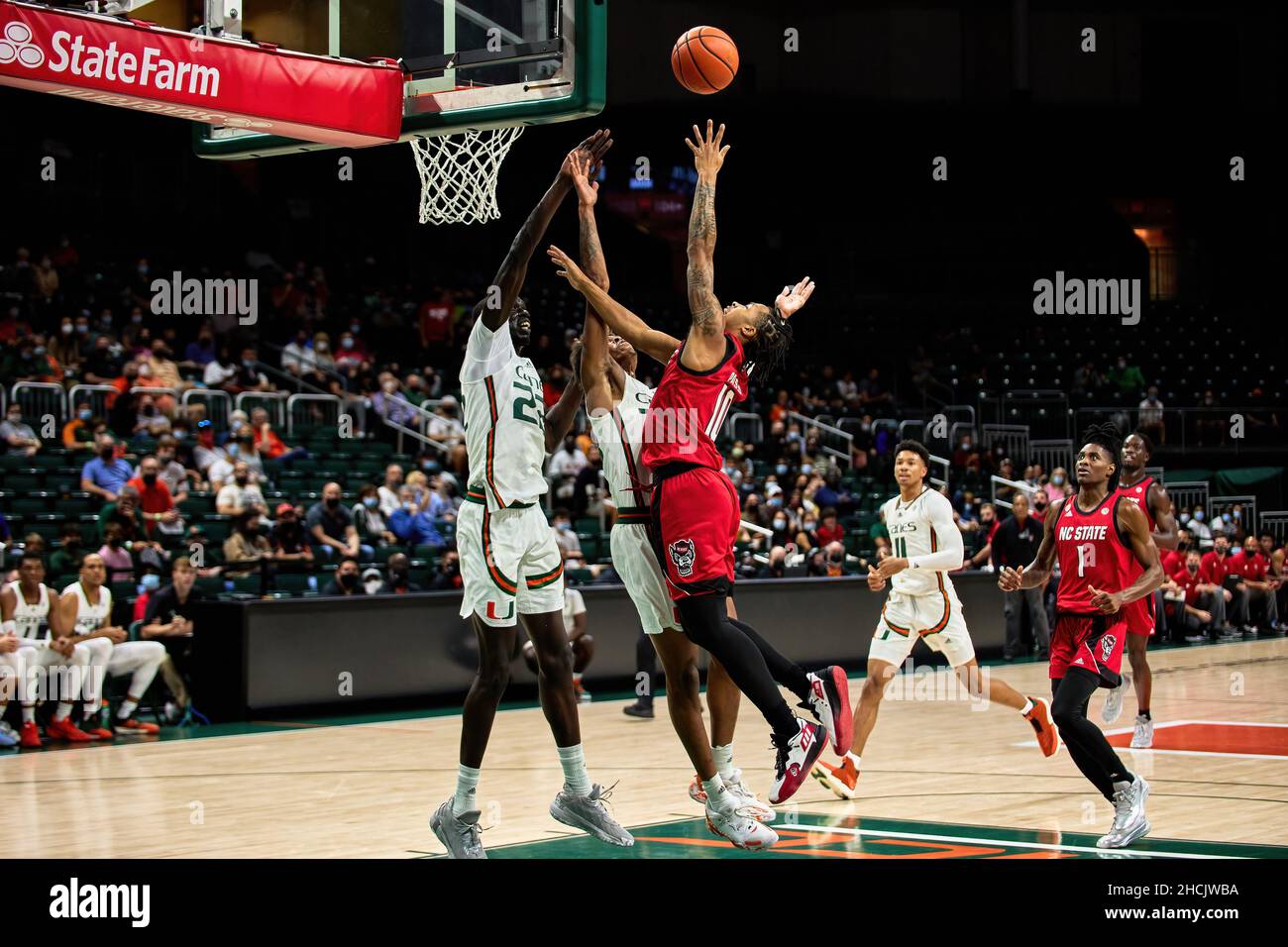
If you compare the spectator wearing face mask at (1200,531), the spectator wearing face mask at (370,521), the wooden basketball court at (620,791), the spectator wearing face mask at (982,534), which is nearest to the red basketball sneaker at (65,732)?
the wooden basketball court at (620,791)

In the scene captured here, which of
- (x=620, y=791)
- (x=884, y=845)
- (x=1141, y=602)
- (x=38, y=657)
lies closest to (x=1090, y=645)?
(x=884, y=845)

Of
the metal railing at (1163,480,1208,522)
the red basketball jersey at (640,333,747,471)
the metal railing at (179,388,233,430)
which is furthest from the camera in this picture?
the metal railing at (1163,480,1208,522)

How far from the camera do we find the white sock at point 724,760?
6.71 m

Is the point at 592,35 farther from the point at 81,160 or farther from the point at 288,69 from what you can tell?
the point at 81,160

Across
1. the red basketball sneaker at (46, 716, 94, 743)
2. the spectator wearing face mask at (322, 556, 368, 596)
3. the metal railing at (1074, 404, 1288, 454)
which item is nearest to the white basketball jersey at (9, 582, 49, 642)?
the red basketball sneaker at (46, 716, 94, 743)

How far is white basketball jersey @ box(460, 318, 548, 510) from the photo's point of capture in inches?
247

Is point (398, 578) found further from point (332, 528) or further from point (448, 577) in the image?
point (332, 528)

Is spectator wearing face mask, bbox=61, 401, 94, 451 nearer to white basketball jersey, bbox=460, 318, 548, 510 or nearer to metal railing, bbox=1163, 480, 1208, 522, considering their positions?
white basketball jersey, bbox=460, 318, 548, 510

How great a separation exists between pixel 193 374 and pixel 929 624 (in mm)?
10700

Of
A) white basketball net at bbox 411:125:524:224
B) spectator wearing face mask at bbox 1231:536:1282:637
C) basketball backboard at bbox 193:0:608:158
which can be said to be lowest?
spectator wearing face mask at bbox 1231:536:1282:637

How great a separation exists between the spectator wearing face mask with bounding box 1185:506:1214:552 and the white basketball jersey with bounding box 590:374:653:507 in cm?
1634

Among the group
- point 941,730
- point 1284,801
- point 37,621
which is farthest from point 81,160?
point 1284,801

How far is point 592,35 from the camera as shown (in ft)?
27.3

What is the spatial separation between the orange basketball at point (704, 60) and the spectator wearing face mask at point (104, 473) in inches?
319
